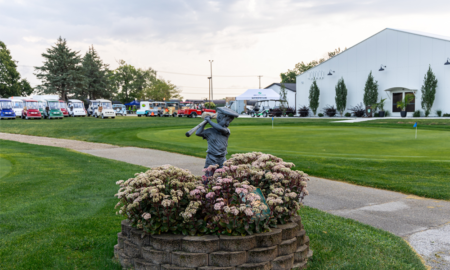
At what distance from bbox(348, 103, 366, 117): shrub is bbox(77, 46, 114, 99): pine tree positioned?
2272 inches

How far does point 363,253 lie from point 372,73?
42021mm

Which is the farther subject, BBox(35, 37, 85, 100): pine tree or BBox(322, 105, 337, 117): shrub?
BBox(35, 37, 85, 100): pine tree

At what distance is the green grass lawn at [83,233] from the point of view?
403 cm

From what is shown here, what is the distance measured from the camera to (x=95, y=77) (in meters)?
83.0

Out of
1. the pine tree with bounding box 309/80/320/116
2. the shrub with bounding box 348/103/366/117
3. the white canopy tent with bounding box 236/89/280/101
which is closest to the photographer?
the shrub with bounding box 348/103/366/117

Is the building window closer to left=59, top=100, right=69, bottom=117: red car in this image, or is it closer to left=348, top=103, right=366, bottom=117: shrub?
left=348, top=103, right=366, bottom=117: shrub

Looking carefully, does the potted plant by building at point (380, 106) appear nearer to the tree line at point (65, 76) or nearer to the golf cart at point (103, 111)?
the golf cart at point (103, 111)

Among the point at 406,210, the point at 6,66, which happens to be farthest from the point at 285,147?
the point at 6,66

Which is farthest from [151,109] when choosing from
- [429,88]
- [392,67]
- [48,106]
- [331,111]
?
[429,88]

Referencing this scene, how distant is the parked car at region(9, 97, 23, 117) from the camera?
50.3 metres

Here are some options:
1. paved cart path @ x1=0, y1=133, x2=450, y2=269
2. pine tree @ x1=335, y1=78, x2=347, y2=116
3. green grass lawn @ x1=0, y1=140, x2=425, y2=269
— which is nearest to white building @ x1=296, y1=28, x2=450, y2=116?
pine tree @ x1=335, y1=78, x2=347, y2=116

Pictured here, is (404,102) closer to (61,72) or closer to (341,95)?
(341,95)

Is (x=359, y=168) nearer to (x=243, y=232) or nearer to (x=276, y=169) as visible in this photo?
(x=276, y=169)

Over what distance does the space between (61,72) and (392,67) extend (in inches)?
2480
